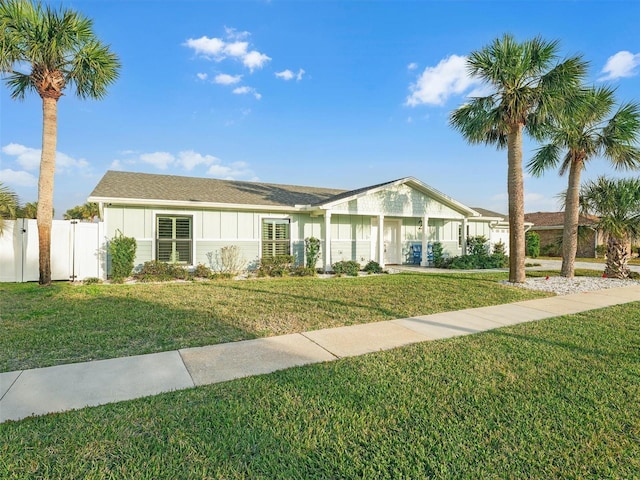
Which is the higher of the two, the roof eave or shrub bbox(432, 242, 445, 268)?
the roof eave

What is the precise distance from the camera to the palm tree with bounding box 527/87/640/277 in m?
11.5

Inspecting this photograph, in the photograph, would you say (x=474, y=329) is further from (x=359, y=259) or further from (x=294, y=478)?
(x=359, y=259)

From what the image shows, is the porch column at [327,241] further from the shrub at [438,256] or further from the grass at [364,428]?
the grass at [364,428]

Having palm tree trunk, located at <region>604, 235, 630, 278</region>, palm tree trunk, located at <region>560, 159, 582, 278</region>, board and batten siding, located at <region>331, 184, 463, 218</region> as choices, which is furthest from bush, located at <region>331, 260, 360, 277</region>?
palm tree trunk, located at <region>604, 235, 630, 278</region>

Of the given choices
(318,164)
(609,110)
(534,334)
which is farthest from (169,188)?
(609,110)

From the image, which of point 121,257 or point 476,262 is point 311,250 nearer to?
point 121,257

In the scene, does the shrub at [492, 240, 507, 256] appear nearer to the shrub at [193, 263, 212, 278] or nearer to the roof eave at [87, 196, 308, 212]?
the roof eave at [87, 196, 308, 212]

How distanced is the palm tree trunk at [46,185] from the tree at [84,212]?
1726 cm

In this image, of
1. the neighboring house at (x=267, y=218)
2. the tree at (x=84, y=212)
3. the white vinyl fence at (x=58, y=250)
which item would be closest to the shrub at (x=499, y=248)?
the neighboring house at (x=267, y=218)

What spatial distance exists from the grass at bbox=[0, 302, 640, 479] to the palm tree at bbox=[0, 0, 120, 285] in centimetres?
945

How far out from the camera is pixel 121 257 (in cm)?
1090

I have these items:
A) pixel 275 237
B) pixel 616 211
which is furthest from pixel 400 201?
pixel 616 211

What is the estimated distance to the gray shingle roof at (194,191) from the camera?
471 inches

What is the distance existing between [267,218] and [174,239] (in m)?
3.78
